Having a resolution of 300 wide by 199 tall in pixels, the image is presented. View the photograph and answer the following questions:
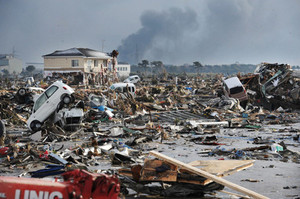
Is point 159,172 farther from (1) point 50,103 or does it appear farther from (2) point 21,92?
(2) point 21,92

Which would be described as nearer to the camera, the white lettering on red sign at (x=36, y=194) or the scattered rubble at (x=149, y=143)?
the white lettering on red sign at (x=36, y=194)

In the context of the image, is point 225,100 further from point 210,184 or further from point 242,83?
point 210,184

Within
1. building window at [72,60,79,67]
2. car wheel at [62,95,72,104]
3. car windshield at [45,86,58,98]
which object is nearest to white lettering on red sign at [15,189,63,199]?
car wheel at [62,95,72,104]

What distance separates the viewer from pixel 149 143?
12.7 m

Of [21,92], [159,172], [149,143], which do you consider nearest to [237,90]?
[149,143]

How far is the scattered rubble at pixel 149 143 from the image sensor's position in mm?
6457

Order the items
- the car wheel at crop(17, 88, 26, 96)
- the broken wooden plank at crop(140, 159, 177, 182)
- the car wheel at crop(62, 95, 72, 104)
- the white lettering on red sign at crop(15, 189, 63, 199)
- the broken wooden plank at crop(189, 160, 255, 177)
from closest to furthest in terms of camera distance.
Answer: the white lettering on red sign at crop(15, 189, 63, 199) < the broken wooden plank at crop(140, 159, 177, 182) < the broken wooden plank at crop(189, 160, 255, 177) < the car wheel at crop(62, 95, 72, 104) < the car wheel at crop(17, 88, 26, 96)

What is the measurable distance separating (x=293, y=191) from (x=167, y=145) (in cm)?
593

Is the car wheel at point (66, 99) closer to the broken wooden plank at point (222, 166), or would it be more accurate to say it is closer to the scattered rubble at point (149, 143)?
the scattered rubble at point (149, 143)

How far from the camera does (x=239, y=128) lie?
16641mm

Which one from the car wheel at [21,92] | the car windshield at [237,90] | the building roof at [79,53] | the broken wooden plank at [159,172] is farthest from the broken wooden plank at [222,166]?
the building roof at [79,53]

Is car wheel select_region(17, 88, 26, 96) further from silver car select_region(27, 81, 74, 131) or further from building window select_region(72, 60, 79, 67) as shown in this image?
building window select_region(72, 60, 79, 67)

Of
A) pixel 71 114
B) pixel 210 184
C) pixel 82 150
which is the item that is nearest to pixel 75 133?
pixel 71 114

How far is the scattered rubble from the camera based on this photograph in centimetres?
646
